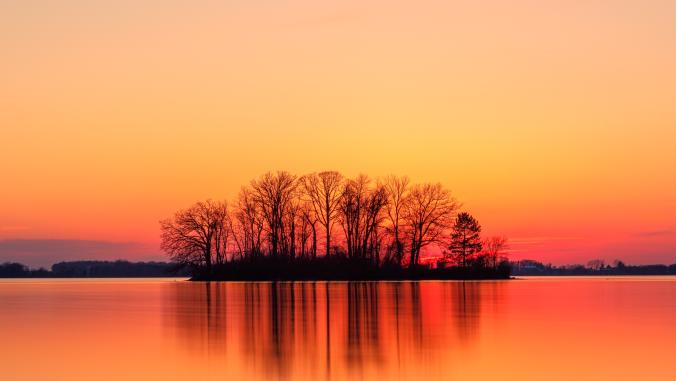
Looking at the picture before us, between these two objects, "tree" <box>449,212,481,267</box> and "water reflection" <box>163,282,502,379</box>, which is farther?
"tree" <box>449,212,481,267</box>

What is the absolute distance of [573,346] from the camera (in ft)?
75.1

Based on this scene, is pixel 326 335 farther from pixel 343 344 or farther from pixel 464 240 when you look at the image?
pixel 464 240

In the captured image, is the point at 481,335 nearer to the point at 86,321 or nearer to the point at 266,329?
the point at 266,329

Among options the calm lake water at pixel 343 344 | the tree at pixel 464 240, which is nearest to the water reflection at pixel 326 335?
the calm lake water at pixel 343 344

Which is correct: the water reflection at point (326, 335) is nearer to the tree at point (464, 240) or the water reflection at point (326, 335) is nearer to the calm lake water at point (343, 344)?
the calm lake water at point (343, 344)

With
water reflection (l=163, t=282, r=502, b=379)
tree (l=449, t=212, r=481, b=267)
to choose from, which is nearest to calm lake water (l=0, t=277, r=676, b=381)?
water reflection (l=163, t=282, r=502, b=379)

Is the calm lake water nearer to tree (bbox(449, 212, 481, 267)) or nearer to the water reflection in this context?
the water reflection

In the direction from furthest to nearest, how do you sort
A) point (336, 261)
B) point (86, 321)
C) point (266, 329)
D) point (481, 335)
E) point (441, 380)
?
1. point (336, 261)
2. point (86, 321)
3. point (266, 329)
4. point (481, 335)
5. point (441, 380)

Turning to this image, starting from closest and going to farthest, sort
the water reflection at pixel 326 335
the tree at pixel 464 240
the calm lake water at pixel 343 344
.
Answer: the calm lake water at pixel 343 344
the water reflection at pixel 326 335
the tree at pixel 464 240

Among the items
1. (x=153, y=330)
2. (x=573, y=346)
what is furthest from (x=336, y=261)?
(x=573, y=346)

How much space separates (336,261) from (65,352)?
83.4 m

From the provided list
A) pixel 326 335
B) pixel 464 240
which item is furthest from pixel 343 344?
pixel 464 240

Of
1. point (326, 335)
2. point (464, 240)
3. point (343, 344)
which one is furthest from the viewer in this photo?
point (464, 240)

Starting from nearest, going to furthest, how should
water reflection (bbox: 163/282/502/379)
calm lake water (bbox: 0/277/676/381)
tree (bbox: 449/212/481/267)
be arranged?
1. calm lake water (bbox: 0/277/676/381)
2. water reflection (bbox: 163/282/502/379)
3. tree (bbox: 449/212/481/267)
